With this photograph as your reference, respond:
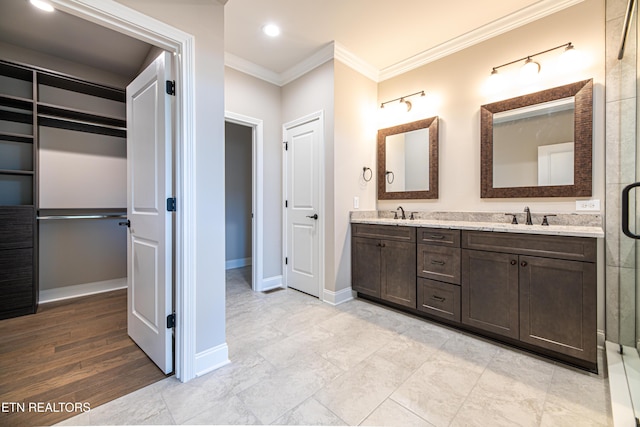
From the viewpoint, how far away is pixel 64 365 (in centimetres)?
181

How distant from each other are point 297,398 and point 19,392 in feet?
5.32

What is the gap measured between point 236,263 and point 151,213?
3116 mm

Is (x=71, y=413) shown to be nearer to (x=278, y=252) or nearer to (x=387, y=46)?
(x=278, y=252)

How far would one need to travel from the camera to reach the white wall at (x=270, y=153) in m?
3.30

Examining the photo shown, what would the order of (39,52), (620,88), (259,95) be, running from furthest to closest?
(259,95) → (39,52) → (620,88)

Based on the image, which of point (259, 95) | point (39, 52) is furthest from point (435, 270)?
point (39, 52)

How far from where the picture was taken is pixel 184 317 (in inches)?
65.0

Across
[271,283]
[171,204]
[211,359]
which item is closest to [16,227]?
[171,204]

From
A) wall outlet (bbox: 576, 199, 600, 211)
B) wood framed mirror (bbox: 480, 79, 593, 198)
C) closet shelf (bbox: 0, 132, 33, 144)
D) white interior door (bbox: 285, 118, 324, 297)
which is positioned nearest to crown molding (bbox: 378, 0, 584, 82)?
wood framed mirror (bbox: 480, 79, 593, 198)

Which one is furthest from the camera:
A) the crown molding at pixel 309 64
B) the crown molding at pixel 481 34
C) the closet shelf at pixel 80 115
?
the crown molding at pixel 309 64

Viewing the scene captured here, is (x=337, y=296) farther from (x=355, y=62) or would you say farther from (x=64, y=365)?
(x=355, y=62)

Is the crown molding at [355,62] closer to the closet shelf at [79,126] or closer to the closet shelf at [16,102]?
the closet shelf at [79,126]

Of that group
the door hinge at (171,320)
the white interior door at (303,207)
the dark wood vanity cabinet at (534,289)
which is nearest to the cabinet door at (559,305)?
the dark wood vanity cabinet at (534,289)

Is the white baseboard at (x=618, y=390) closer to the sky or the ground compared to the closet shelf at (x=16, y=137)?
closer to the ground
